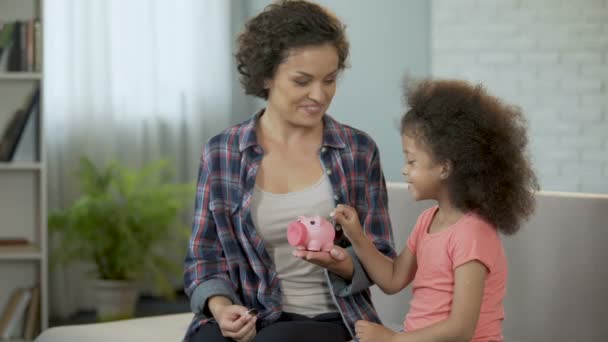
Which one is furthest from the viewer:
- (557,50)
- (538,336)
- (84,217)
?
(557,50)

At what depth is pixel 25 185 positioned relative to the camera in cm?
400

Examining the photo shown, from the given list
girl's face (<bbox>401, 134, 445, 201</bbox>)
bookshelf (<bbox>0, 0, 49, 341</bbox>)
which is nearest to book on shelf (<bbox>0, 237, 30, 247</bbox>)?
bookshelf (<bbox>0, 0, 49, 341</bbox>)

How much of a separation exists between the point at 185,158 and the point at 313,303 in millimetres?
3380

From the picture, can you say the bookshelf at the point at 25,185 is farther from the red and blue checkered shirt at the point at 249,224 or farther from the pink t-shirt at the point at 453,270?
the pink t-shirt at the point at 453,270

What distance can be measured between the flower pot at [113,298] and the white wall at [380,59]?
1514 millimetres

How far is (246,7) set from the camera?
536cm

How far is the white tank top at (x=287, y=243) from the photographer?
6.25ft

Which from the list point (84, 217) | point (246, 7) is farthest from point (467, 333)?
point (246, 7)

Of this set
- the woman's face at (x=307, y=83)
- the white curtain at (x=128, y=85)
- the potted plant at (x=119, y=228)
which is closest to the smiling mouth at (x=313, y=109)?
the woman's face at (x=307, y=83)

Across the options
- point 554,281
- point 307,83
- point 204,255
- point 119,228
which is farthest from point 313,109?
point 119,228

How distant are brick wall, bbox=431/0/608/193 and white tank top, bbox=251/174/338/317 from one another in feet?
10.1

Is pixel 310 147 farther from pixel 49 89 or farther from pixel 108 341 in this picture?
pixel 49 89

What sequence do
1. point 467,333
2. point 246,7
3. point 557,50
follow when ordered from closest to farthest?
point 467,333 → point 557,50 → point 246,7

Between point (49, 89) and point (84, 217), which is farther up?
point (49, 89)
